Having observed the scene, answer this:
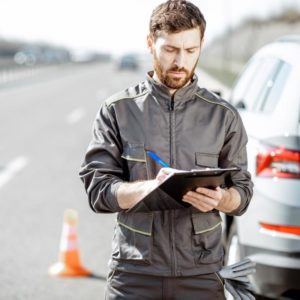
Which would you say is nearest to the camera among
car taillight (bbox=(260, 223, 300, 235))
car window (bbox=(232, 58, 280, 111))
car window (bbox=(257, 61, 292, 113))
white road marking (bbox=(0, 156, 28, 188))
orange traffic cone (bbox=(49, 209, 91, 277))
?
car taillight (bbox=(260, 223, 300, 235))

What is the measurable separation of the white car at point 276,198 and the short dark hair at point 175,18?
1.67 meters

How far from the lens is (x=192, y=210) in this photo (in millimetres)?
2732

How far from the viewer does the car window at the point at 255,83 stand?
5141 mm


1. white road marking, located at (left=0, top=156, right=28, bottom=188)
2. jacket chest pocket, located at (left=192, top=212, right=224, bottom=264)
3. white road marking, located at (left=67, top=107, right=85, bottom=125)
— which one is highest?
jacket chest pocket, located at (left=192, top=212, right=224, bottom=264)

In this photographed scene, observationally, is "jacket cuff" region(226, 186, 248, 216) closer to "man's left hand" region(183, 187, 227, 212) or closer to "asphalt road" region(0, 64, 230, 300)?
"man's left hand" region(183, 187, 227, 212)

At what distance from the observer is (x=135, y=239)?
2748 mm

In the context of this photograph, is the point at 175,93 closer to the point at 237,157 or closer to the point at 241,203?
the point at 237,157

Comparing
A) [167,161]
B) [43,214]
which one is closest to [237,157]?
[167,161]

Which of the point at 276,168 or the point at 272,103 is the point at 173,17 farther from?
the point at 272,103

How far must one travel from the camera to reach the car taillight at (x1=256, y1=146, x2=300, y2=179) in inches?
164

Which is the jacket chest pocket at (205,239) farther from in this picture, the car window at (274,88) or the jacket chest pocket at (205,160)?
the car window at (274,88)

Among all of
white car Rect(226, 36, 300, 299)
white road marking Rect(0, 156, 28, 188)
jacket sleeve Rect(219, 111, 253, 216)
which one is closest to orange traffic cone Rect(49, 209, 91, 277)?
white car Rect(226, 36, 300, 299)

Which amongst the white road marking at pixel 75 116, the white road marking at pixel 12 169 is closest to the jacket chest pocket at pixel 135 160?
the white road marking at pixel 12 169

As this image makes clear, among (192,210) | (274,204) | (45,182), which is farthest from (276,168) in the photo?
(45,182)
